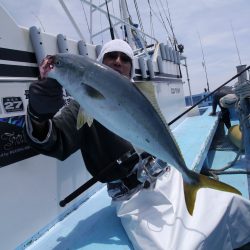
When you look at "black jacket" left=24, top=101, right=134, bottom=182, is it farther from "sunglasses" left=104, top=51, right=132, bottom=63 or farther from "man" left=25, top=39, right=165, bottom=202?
"sunglasses" left=104, top=51, right=132, bottom=63

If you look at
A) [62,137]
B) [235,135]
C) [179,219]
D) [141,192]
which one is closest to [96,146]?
[62,137]

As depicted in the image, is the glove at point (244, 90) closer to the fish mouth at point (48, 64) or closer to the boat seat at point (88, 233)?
the boat seat at point (88, 233)

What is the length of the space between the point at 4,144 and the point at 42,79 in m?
0.72

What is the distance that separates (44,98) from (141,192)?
38.1 inches

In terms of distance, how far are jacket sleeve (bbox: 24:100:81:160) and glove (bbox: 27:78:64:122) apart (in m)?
0.15

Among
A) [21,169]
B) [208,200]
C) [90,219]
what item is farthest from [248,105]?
[21,169]

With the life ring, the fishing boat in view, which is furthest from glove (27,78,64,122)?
the life ring

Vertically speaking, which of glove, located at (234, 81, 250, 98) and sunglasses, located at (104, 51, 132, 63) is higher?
sunglasses, located at (104, 51, 132, 63)

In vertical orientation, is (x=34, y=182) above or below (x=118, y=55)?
below

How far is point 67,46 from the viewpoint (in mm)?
2879

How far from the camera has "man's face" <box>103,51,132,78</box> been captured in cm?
218

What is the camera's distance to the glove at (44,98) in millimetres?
1560

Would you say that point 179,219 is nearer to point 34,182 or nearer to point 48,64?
point 34,182

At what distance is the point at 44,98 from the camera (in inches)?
62.0
